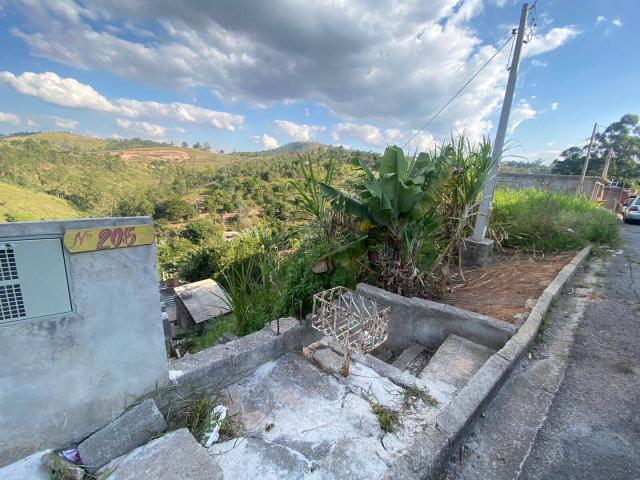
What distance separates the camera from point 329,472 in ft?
6.10

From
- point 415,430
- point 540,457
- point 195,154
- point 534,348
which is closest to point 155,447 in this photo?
point 415,430

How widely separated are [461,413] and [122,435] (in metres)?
2.35

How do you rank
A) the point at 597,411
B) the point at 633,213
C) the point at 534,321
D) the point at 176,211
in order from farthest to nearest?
the point at 176,211 → the point at 633,213 → the point at 534,321 → the point at 597,411

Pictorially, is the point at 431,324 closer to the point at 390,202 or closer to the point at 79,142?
the point at 390,202

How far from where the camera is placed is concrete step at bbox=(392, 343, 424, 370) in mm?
3385

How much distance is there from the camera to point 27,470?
1.66 metres

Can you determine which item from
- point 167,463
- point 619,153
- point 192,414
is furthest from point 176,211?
point 619,153

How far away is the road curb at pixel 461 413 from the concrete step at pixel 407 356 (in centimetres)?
93

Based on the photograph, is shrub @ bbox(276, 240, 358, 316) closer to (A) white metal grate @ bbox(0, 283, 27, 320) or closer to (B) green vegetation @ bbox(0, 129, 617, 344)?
(B) green vegetation @ bbox(0, 129, 617, 344)

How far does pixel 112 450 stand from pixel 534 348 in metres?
4.06

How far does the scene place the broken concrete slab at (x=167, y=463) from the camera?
5.61 feet

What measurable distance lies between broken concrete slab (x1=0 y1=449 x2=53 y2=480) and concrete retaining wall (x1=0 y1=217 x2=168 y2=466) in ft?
0.17

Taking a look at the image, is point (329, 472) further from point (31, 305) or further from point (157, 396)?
point (31, 305)

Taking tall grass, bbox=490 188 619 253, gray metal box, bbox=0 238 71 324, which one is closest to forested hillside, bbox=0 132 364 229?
tall grass, bbox=490 188 619 253
